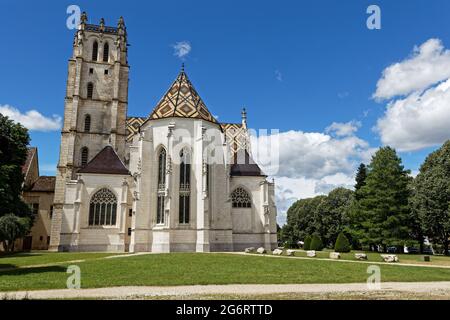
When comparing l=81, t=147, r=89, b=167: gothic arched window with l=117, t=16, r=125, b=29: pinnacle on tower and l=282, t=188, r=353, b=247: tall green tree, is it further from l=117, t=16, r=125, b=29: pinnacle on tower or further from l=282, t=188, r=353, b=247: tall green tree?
l=282, t=188, r=353, b=247: tall green tree

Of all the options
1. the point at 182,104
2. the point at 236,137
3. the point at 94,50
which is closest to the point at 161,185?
the point at 182,104

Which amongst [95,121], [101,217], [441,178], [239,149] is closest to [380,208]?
[441,178]

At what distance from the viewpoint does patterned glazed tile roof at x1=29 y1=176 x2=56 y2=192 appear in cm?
4472

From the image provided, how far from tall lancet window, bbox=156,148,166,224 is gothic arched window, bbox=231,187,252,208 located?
898cm

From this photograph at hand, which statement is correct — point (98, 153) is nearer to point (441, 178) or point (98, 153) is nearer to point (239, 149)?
point (239, 149)

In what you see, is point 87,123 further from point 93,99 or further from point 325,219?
point 325,219

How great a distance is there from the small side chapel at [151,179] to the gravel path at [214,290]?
20.6m

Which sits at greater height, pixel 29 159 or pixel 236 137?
pixel 236 137

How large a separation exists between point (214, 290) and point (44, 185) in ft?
138

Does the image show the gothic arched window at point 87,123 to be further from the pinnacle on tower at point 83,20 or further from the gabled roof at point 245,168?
the gabled roof at point 245,168

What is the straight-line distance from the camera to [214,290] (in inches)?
412

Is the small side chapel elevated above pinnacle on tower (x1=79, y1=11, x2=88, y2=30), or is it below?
below

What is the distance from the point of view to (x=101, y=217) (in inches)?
1395

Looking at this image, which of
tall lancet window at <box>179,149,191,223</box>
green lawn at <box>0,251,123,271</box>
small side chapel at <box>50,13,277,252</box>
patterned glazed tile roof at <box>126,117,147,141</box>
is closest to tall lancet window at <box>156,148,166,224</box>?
small side chapel at <box>50,13,277,252</box>
